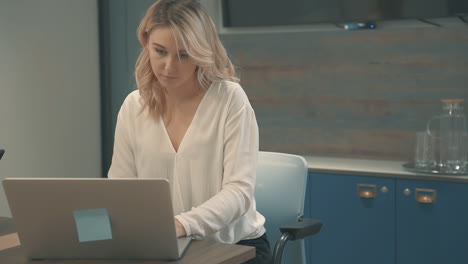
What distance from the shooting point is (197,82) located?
7.27ft

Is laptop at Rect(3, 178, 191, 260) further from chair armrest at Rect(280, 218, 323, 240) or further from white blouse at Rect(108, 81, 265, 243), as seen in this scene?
chair armrest at Rect(280, 218, 323, 240)

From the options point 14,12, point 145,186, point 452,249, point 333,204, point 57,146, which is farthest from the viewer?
point 57,146

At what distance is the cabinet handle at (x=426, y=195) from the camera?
10.7ft

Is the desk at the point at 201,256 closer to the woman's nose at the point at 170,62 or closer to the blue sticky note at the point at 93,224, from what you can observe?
the blue sticky note at the point at 93,224

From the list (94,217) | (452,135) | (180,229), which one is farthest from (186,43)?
(452,135)

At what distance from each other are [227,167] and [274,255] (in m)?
0.34

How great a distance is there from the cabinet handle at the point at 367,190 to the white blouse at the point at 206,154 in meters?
1.30

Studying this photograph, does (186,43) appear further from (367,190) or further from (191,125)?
(367,190)

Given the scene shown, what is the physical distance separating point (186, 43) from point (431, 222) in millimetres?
1747

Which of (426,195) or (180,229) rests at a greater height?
(180,229)

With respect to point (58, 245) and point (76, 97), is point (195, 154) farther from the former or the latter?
point (76, 97)

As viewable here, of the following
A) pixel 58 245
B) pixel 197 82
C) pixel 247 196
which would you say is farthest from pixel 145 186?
pixel 197 82

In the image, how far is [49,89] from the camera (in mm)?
4145

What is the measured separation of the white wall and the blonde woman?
1936mm
